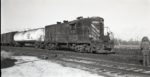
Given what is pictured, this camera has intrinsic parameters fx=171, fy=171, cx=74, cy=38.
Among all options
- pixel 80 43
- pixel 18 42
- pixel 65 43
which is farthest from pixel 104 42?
pixel 18 42

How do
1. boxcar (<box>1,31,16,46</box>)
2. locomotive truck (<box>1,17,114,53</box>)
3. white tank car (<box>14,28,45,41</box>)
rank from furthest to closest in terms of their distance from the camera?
boxcar (<box>1,31,16,46</box>), white tank car (<box>14,28,45,41</box>), locomotive truck (<box>1,17,114,53</box>)

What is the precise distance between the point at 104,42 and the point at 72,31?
3.83 m

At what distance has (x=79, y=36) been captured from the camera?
1630cm

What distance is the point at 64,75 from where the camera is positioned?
734 centimetres

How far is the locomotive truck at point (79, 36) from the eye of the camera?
48.8ft

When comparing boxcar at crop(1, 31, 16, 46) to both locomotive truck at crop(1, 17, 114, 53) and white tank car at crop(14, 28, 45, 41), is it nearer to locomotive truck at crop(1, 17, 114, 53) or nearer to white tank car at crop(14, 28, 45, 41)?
white tank car at crop(14, 28, 45, 41)

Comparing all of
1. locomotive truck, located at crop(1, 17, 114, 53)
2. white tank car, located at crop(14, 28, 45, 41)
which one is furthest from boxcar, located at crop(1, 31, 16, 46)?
locomotive truck, located at crop(1, 17, 114, 53)

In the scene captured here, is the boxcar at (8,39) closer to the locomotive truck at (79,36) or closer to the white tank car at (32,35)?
the white tank car at (32,35)

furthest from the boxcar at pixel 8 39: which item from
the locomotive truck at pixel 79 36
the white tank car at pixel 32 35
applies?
the locomotive truck at pixel 79 36

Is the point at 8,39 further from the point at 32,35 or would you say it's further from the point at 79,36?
the point at 79,36

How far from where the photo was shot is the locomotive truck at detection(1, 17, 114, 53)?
14886 mm

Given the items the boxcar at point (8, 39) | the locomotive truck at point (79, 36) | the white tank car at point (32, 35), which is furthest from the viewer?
the boxcar at point (8, 39)

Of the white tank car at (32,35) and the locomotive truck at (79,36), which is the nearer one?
the locomotive truck at (79,36)

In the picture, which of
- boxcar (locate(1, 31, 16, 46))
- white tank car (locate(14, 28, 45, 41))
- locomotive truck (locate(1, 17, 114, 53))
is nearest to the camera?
locomotive truck (locate(1, 17, 114, 53))
